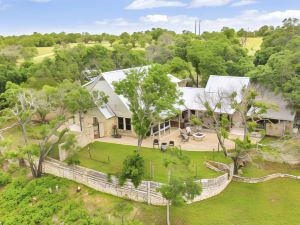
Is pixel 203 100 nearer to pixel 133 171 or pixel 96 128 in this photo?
pixel 96 128

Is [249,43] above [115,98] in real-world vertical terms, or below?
above

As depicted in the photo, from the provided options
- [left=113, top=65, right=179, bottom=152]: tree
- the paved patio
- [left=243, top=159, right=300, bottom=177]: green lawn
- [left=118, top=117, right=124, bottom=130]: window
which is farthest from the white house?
[left=113, top=65, right=179, bottom=152]: tree

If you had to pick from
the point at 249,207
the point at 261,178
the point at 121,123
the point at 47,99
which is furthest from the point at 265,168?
the point at 47,99

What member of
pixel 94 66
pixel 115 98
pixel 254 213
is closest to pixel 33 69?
pixel 94 66

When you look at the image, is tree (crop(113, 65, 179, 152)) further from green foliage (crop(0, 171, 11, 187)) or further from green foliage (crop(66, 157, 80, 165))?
green foliage (crop(0, 171, 11, 187))

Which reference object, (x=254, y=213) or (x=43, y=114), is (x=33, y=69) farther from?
(x=254, y=213)

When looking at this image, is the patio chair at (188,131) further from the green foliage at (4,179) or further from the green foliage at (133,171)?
the green foliage at (4,179)

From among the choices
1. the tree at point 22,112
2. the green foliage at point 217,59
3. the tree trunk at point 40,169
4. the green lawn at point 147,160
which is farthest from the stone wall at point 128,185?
the green foliage at point 217,59

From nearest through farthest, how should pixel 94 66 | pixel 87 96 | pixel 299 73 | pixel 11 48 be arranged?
pixel 87 96 < pixel 299 73 < pixel 94 66 < pixel 11 48
